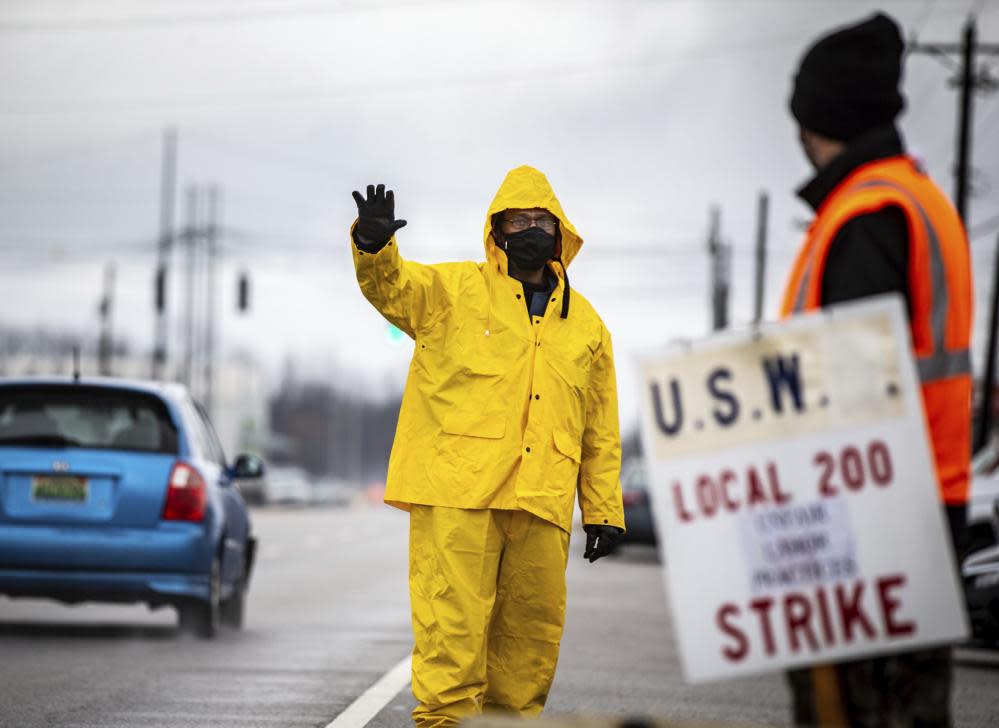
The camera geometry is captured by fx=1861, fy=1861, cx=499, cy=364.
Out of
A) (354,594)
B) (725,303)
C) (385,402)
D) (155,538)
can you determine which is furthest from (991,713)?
(385,402)

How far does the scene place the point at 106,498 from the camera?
11141 mm

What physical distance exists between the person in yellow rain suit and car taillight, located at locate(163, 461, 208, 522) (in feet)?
17.2

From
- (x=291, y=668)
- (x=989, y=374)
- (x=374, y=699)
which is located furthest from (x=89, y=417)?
(x=989, y=374)

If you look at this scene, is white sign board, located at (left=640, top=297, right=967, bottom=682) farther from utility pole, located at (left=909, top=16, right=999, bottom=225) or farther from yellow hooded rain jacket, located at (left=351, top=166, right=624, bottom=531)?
utility pole, located at (left=909, top=16, right=999, bottom=225)

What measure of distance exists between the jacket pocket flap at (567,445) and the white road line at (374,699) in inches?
88.4

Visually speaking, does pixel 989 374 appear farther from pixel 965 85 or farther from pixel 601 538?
pixel 601 538

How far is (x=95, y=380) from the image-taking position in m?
11.6

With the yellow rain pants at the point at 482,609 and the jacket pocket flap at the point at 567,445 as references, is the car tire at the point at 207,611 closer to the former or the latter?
the yellow rain pants at the point at 482,609

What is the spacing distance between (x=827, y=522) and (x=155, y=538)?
26.0 ft

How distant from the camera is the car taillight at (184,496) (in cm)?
1123

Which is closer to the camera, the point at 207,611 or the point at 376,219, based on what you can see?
the point at 376,219

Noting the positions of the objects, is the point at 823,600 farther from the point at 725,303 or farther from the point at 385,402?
the point at 385,402

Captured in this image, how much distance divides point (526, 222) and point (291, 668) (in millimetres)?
4690

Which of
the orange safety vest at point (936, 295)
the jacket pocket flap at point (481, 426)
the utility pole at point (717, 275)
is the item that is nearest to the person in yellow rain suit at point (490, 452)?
the jacket pocket flap at point (481, 426)
